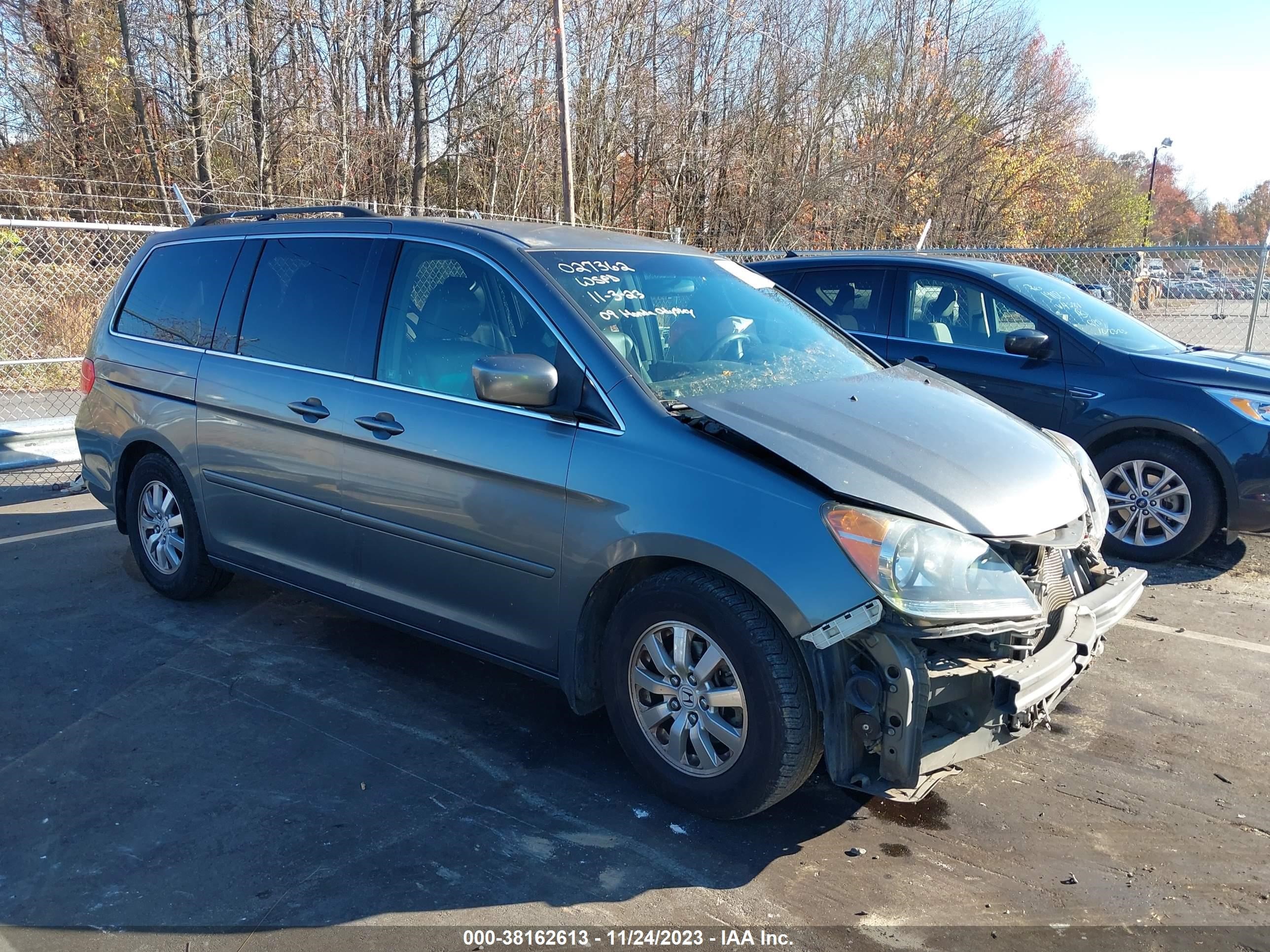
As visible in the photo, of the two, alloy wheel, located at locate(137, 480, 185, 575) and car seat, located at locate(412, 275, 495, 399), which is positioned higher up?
car seat, located at locate(412, 275, 495, 399)

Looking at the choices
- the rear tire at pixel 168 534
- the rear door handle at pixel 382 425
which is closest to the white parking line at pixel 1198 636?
the rear door handle at pixel 382 425

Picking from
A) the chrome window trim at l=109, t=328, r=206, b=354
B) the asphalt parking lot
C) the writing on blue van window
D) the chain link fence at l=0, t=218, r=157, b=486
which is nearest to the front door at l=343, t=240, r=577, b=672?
the writing on blue van window

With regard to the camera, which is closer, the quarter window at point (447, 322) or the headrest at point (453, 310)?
the quarter window at point (447, 322)

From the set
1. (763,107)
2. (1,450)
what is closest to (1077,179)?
(763,107)

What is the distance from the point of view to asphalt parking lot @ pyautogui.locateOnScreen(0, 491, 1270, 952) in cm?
276

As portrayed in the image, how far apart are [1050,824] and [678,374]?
6.57 ft

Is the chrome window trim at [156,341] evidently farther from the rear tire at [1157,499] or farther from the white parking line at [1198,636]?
the rear tire at [1157,499]

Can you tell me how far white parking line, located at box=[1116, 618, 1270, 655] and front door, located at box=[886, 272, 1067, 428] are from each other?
1.65 metres

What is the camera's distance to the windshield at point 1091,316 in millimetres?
6379

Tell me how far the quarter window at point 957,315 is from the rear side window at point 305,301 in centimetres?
417

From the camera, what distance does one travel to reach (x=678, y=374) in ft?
11.7

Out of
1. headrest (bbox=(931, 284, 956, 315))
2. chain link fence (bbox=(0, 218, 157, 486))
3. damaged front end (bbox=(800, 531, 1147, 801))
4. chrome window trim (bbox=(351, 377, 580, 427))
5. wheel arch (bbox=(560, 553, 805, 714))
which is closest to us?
damaged front end (bbox=(800, 531, 1147, 801))

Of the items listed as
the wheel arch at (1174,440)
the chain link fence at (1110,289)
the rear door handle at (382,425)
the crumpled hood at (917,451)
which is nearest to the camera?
the crumpled hood at (917,451)

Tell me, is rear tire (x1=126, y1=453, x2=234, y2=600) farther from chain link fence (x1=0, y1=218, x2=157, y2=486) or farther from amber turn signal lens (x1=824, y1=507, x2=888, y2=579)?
chain link fence (x1=0, y1=218, x2=157, y2=486)
